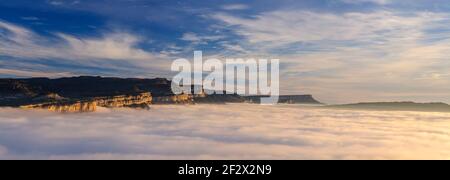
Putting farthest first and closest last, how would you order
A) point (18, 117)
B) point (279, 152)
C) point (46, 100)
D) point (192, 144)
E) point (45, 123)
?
point (46, 100)
point (18, 117)
point (45, 123)
point (192, 144)
point (279, 152)

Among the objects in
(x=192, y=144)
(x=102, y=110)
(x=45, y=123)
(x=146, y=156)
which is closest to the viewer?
(x=146, y=156)

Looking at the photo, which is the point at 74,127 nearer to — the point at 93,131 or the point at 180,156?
the point at 93,131

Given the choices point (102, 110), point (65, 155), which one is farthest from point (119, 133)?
point (102, 110)

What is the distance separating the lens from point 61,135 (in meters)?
98.0

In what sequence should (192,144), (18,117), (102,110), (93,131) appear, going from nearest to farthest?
(192,144), (93,131), (18,117), (102,110)

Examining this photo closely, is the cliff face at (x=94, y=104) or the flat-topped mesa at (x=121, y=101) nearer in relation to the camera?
the cliff face at (x=94, y=104)

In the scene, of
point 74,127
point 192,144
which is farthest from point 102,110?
point 192,144

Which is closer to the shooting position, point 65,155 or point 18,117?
point 65,155

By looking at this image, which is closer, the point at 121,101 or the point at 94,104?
the point at 94,104

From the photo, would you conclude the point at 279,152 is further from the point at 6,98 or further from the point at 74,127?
the point at 6,98

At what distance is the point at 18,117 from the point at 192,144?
6698 cm

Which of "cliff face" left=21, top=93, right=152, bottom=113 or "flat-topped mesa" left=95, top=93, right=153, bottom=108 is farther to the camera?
"flat-topped mesa" left=95, top=93, right=153, bottom=108

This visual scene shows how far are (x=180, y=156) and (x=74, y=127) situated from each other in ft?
192

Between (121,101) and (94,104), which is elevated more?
(121,101)
